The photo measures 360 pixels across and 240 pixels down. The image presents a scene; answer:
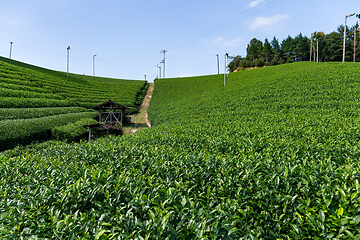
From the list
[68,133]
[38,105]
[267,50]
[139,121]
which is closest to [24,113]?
[38,105]

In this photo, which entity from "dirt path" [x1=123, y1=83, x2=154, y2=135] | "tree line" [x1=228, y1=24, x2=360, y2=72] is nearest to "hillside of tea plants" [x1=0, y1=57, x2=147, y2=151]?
"dirt path" [x1=123, y1=83, x2=154, y2=135]

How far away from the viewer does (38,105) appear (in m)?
26.4

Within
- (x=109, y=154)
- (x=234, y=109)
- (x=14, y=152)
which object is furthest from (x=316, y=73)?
(x=14, y=152)

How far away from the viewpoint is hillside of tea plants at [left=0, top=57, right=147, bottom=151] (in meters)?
16.6

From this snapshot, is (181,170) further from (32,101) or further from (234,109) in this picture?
(32,101)

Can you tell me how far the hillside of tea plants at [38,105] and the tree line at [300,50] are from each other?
51317mm

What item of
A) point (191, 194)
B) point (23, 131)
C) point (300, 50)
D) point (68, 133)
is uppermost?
point (300, 50)

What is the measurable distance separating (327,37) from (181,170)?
88264 millimetres

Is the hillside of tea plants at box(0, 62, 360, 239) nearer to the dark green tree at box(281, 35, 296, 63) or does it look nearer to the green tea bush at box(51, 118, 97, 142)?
the green tea bush at box(51, 118, 97, 142)

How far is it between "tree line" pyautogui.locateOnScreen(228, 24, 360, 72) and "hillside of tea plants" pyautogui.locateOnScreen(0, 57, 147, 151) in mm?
51317

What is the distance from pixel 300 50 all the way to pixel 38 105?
288 ft

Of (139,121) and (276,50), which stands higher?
(276,50)

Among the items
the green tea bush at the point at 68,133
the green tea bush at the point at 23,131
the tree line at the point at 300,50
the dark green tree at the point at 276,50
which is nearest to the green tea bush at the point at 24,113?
the green tea bush at the point at 23,131

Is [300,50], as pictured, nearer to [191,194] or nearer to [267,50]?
[267,50]
